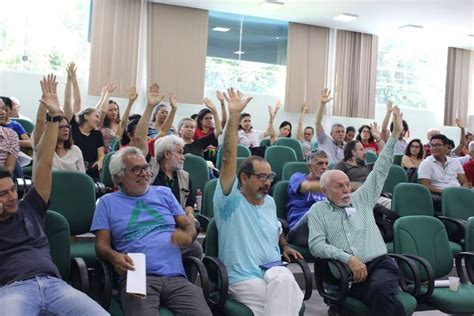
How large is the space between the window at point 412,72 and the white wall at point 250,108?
28cm

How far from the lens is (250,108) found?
10219mm

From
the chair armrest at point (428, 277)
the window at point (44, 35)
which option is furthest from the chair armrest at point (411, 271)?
the window at point (44, 35)

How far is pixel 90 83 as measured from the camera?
8727mm

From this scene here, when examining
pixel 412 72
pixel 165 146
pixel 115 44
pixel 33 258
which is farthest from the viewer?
pixel 412 72

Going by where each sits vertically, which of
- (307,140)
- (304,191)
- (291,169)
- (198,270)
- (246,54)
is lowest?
(198,270)

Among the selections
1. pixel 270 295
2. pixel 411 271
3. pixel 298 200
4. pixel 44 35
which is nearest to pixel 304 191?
pixel 298 200

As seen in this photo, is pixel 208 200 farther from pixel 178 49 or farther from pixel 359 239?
pixel 178 49

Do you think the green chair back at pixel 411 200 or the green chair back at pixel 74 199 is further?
the green chair back at pixel 411 200

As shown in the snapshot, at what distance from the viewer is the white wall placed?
331 inches

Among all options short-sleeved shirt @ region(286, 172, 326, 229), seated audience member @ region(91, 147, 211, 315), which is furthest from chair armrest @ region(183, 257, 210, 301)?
short-sleeved shirt @ region(286, 172, 326, 229)

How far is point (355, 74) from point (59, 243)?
9.15 meters

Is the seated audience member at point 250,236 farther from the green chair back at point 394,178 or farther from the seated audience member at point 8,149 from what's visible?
the green chair back at point 394,178

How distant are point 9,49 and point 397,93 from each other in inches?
311

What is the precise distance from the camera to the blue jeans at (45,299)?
226cm
